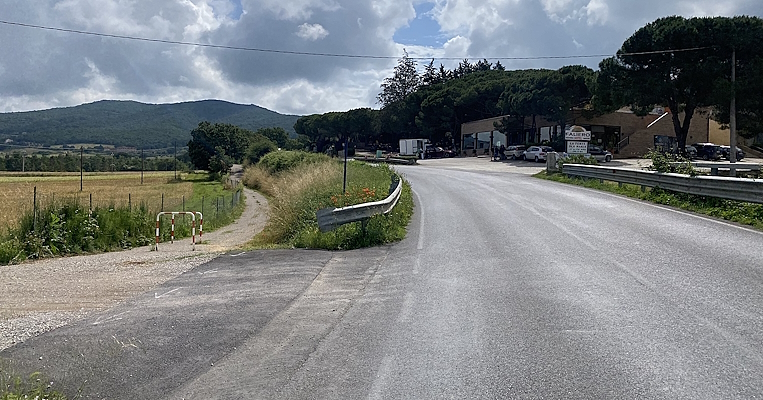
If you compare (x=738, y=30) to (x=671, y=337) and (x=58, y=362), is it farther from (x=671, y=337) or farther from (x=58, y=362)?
(x=58, y=362)

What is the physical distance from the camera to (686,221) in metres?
15.4

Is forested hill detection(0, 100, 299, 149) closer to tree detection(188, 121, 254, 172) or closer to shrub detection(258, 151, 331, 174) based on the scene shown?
tree detection(188, 121, 254, 172)

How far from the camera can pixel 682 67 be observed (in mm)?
49906

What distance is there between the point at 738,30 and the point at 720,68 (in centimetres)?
273

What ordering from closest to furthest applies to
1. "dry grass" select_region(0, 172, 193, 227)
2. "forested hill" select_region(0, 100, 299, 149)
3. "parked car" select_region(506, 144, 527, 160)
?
"dry grass" select_region(0, 172, 193, 227)
"parked car" select_region(506, 144, 527, 160)
"forested hill" select_region(0, 100, 299, 149)

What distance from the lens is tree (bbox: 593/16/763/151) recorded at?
4644cm

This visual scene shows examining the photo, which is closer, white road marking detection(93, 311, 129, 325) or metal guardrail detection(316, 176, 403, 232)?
white road marking detection(93, 311, 129, 325)

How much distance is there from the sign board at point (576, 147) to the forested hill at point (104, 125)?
264ft

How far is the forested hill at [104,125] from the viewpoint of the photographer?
118 metres

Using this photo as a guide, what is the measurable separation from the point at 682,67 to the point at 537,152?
14207 millimetres

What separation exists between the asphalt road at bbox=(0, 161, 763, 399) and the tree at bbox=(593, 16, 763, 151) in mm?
40015

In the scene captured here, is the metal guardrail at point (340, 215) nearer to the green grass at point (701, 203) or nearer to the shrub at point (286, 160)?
the green grass at point (701, 203)

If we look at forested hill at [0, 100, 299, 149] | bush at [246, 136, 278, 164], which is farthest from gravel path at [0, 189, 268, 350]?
forested hill at [0, 100, 299, 149]

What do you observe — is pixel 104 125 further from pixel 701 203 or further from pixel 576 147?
pixel 701 203
